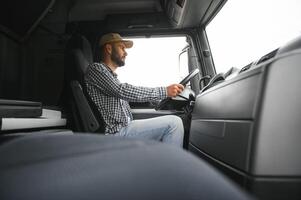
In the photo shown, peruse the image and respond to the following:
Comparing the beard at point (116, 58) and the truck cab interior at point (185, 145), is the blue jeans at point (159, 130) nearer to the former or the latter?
the truck cab interior at point (185, 145)

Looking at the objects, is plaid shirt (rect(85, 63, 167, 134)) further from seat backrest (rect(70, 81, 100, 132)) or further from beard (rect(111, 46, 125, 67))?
beard (rect(111, 46, 125, 67))

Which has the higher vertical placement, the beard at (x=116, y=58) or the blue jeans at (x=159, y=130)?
the beard at (x=116, y=58)

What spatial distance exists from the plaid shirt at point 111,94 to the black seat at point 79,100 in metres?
0.04

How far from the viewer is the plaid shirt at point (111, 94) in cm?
198

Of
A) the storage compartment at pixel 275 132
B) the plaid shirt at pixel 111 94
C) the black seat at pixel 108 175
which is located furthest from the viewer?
the plaid shirt at pixel 111 94

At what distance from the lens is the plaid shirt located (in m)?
1.98

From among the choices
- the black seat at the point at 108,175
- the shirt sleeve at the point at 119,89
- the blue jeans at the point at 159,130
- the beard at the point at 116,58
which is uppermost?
the beard at the point at 116,58

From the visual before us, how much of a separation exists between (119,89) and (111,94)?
0.09 metres

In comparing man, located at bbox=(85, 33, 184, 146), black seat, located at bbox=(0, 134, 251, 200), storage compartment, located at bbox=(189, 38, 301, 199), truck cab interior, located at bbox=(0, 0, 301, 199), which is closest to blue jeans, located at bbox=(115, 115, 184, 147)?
man, located at bbox=(85, 33, 184, 146)

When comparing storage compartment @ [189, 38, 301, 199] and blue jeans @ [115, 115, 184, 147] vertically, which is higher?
storage compartment @ [189, 38, 301, 199]

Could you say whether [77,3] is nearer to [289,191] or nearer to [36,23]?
[36,23]

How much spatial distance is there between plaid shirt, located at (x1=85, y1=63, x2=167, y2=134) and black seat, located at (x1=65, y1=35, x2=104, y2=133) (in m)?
0.04

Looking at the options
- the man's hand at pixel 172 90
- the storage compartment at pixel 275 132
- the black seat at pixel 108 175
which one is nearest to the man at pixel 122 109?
the man's hand at pixel 172 90

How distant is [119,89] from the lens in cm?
199
